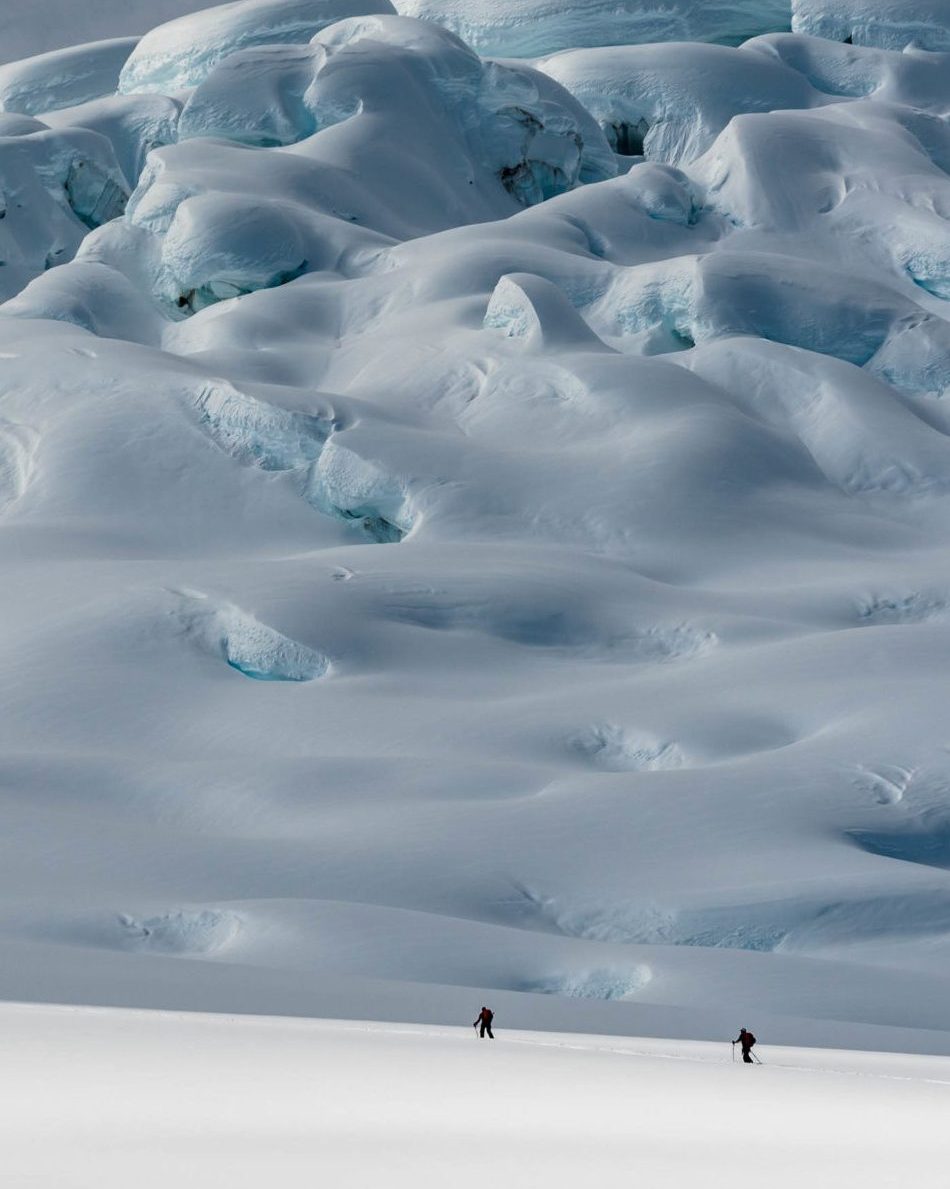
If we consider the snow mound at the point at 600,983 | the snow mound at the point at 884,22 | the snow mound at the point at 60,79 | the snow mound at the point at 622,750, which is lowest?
the snow mound at the point at 600,983

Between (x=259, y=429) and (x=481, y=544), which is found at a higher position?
(x=259, y=429)

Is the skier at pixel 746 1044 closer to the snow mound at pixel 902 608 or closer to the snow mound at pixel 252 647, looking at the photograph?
the snow mound at pixel 252 647

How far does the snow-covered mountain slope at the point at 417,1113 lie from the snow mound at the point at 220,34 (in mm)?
51332

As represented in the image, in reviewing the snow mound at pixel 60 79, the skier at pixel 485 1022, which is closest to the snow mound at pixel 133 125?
the snow mound at pixel 60 79

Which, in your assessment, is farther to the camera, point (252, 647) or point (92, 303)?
point (92, 303)

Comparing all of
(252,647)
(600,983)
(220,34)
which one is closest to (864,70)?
(220,34)

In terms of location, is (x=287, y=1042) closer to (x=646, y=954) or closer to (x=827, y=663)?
(x=646, y=954)

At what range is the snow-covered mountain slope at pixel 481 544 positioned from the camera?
55.5 ft

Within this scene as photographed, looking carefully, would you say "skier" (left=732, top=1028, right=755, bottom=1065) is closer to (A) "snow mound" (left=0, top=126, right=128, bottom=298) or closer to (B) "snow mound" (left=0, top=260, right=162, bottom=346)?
(B) "snow mound" (left=0, top=260, right=162, bottom=346)

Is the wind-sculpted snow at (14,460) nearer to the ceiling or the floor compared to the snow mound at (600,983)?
nearer to the ceiling

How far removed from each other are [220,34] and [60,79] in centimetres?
1229

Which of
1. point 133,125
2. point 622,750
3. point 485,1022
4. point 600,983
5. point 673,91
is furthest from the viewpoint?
point 133,125

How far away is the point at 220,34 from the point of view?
58031mm

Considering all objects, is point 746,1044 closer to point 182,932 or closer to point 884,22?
point 182,932
